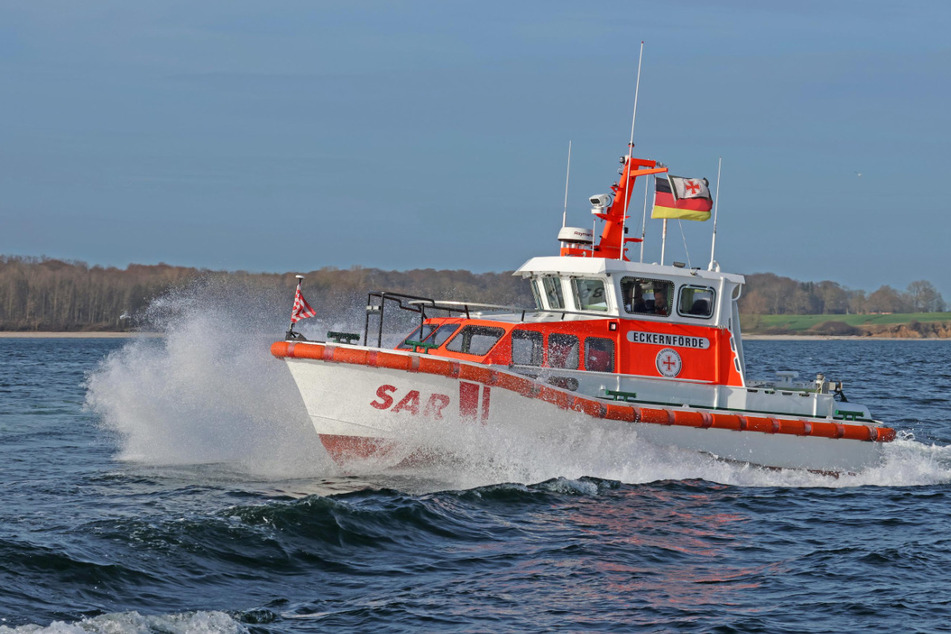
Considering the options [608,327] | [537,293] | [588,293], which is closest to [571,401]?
[608,327]

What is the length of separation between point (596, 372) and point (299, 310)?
3.98 m

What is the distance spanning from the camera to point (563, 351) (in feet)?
44.1

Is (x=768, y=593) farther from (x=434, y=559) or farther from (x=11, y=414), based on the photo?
(x=11, y=414)

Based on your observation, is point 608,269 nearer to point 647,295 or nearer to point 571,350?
point 647,295

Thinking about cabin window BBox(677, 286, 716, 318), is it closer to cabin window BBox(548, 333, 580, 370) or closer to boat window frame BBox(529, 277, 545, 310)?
cabin window BBox(548, 333, 580, 370)

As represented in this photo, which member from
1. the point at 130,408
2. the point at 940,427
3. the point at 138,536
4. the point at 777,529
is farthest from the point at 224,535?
the point at 940,427

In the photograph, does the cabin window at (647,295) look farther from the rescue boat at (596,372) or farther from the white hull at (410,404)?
the white hull at (410,404)

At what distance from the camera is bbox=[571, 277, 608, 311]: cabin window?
45.3 feet

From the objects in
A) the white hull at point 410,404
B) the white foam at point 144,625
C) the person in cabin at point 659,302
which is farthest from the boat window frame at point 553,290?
the white foam at point 144,625

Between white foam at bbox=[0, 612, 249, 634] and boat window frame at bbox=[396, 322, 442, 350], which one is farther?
boat window frame at bbox=[396, 322, 442, 350]

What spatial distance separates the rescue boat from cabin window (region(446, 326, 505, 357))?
15mm

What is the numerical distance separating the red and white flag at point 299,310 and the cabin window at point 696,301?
5.01 metres

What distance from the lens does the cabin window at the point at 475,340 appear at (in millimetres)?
13390

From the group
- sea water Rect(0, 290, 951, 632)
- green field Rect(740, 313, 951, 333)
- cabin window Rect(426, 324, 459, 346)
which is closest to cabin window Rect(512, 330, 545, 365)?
cabin window Rect(426, 324, 459, 346)
